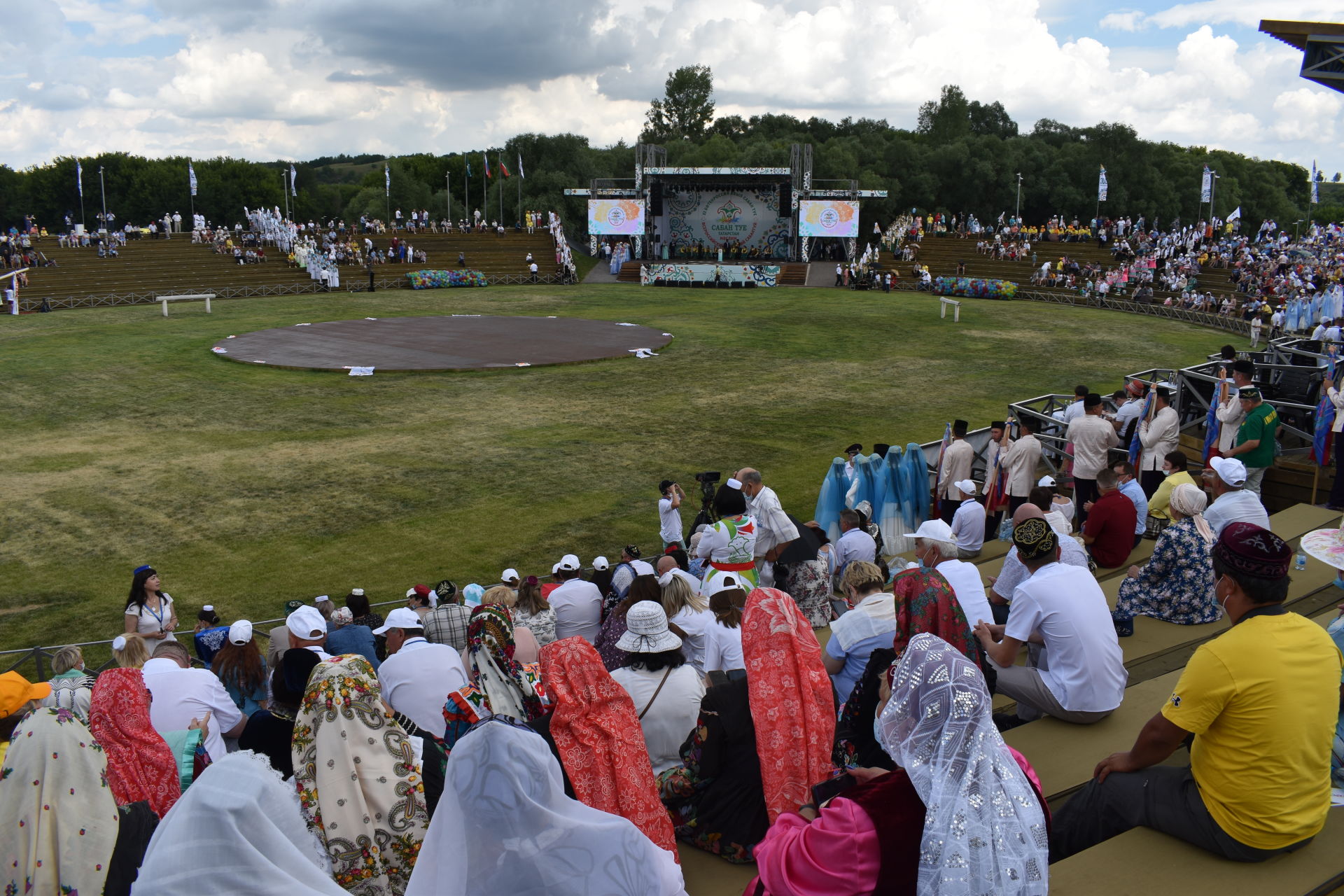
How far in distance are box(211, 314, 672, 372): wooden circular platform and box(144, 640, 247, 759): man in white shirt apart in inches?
742

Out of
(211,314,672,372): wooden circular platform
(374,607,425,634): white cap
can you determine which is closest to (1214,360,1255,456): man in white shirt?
(374,607,425,634): white cap

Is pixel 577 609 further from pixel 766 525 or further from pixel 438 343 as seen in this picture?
pixel 438 343

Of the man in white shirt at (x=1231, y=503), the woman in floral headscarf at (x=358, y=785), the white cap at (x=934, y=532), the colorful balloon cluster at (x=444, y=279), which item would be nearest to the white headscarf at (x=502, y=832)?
the woman in floral headscarf at (x=358, y=785)

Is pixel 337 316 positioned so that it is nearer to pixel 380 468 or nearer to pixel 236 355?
pixel 236 355

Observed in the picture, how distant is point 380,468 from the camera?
1580cm

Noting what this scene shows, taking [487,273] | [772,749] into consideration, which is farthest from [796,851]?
[487,273]

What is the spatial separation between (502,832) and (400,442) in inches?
591

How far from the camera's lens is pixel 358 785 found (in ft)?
12.6

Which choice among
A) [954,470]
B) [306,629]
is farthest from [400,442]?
[306,629]

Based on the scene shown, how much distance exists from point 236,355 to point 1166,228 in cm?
7992

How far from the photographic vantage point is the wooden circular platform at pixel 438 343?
987 inches

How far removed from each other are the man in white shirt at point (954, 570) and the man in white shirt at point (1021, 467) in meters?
6.09

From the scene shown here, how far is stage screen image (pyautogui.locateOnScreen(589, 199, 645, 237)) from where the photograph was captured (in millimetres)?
52969

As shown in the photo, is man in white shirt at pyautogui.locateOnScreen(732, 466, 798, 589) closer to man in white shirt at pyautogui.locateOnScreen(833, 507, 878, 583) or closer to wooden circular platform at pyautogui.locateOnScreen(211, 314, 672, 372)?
man in white shirt at pyautogui.locateOnScreen(833, 507, 878, 583)
